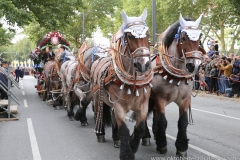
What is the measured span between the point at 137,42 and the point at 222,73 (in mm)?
11909

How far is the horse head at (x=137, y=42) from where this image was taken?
4766mm

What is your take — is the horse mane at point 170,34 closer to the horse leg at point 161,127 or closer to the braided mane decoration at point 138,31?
the horse leg at point 161,127

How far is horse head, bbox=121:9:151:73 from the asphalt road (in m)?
Result: 1.98

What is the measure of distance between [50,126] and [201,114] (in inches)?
195

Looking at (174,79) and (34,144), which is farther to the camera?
(34,144)

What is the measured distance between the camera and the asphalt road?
6.16m

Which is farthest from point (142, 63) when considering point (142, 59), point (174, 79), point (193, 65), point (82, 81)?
point (82, 81)

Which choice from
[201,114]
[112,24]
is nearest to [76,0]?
[201,114]

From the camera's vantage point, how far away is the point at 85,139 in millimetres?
7516

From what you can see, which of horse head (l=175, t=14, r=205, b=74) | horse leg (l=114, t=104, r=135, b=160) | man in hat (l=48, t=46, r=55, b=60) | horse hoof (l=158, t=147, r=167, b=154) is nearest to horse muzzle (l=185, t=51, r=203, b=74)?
horse head (l=175, t=14, r=205, b=74)

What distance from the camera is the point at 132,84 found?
17.0ft

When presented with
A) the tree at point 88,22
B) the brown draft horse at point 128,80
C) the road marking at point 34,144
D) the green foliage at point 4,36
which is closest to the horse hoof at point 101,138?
the road marking at point 34,144

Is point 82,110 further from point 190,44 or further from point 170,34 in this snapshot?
point 190,44

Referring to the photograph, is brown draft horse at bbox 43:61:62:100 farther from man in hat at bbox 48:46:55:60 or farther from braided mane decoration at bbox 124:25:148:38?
braided mane decoration at bbox 124:25:148:38
